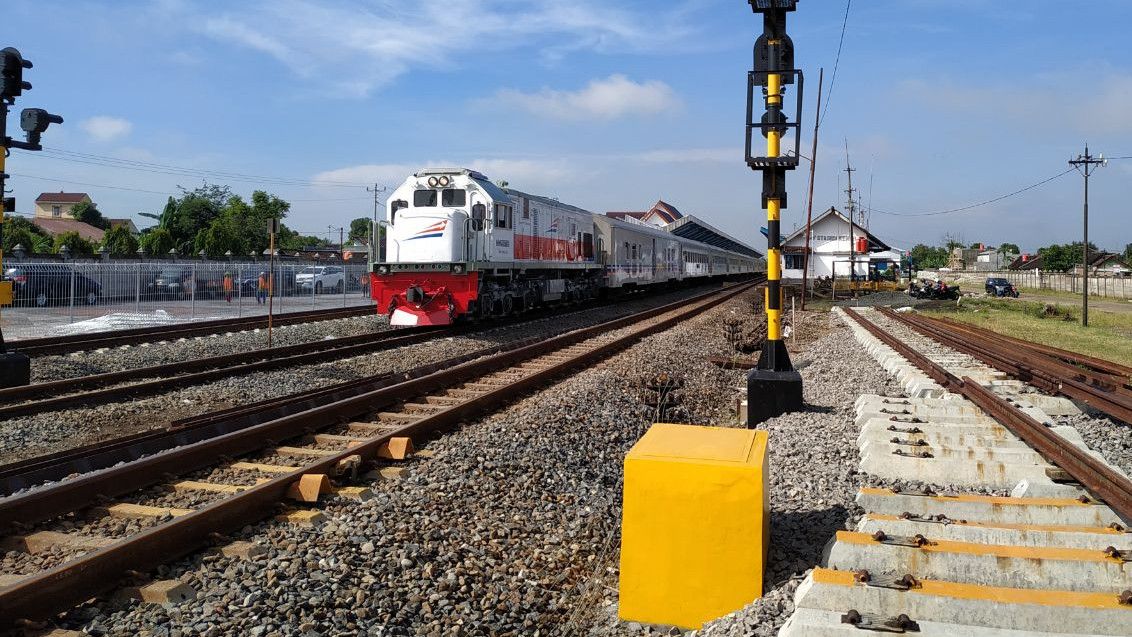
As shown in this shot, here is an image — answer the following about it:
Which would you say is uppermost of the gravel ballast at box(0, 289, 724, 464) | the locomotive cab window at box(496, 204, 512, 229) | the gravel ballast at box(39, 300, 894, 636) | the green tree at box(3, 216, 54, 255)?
the green tree at box(3, 216, 54, 255)

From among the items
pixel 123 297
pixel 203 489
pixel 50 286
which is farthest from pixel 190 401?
pixel 50 286

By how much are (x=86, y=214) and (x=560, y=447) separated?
11679 cm

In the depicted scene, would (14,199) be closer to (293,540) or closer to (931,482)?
(293,540)

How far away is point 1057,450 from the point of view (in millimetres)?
5387

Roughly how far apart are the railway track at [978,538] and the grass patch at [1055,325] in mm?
10751

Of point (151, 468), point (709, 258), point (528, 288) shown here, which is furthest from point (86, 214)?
point (151, 468)

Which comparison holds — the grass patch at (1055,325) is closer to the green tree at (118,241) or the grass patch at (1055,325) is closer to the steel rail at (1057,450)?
the steel rail at (1057,450)

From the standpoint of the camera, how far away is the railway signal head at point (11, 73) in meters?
10.7

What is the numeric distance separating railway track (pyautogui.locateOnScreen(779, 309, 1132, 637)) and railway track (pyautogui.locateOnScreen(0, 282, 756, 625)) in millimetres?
3344

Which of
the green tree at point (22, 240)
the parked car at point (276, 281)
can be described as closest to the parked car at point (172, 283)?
the parked car at point (276, 281)

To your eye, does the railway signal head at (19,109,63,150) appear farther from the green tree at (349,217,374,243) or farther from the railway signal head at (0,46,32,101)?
the green tree at (349,217,374,243)

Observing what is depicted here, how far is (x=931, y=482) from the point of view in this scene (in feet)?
18.0

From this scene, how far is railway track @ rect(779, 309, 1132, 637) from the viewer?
123 inches

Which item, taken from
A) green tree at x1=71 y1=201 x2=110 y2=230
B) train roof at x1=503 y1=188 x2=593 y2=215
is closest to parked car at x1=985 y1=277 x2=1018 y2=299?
train roof at x1=503 y1=188 x2=593 y2=215
